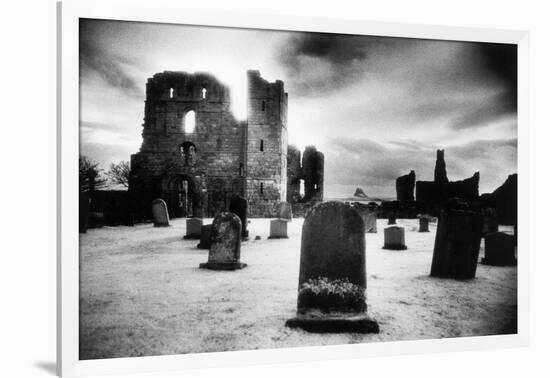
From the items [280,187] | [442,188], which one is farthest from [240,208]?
[442,188]

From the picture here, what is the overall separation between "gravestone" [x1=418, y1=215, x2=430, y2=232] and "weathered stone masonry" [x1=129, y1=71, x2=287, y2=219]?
5.68 feet

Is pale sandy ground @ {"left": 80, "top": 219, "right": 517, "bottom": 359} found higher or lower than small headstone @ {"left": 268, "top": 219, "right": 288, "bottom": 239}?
lower

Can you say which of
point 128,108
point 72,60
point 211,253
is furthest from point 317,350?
point 72,60

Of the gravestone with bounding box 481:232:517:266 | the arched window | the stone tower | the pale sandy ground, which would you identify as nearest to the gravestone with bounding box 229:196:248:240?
the stone tower

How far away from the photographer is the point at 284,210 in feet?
21.5

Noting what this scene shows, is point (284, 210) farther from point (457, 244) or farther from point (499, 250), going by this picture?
point (499, 250)

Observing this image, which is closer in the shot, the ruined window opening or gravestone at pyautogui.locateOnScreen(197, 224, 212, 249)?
the ruined window opening

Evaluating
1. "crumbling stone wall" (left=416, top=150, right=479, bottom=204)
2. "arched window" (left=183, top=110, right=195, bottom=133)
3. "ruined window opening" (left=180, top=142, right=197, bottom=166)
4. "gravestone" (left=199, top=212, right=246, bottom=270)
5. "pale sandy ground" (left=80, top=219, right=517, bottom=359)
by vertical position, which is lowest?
"pale sandy ground" (left=80, top=219, right=517, bottom=359)

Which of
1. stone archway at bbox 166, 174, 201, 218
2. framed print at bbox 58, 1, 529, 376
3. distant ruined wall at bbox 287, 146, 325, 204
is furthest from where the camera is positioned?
stone archway at bbox 166, 174, 201, 218

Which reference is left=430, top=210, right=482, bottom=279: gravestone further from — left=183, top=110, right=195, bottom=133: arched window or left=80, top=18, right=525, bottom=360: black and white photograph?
left=183, top=110, right=195, bottom=133: arched window

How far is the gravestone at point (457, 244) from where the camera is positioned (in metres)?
6.01

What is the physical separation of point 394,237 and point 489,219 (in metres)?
1.17

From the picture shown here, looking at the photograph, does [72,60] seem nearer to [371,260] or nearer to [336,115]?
[336,115]

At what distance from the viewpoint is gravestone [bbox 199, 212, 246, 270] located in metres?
5.86
